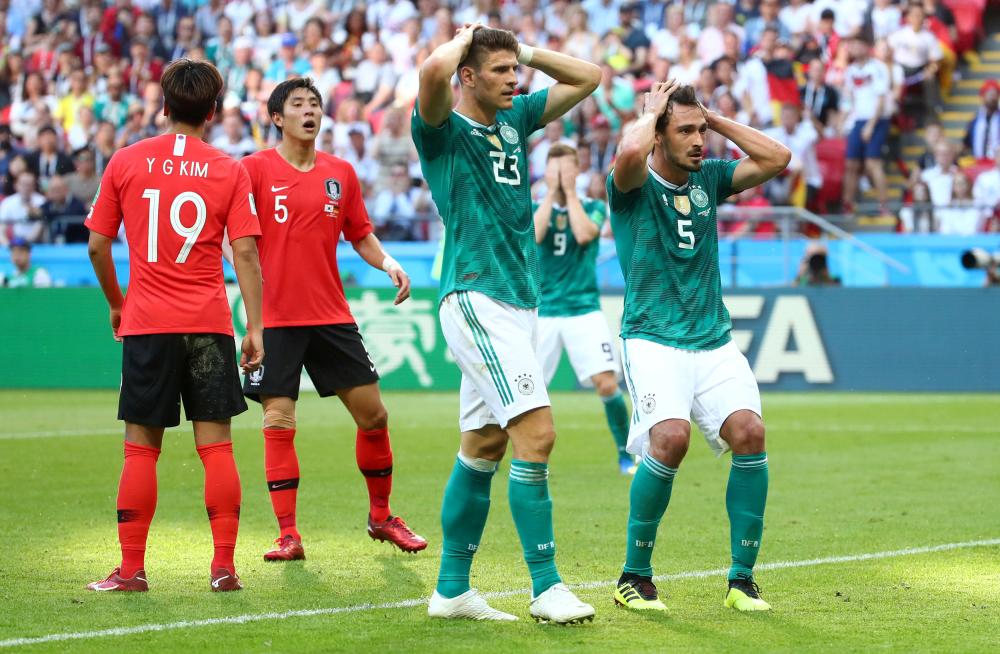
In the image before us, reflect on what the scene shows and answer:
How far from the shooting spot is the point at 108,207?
6.61m

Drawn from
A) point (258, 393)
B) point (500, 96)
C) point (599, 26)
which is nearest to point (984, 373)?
point (599, 26)

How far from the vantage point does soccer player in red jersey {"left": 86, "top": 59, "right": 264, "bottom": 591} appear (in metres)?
6.53

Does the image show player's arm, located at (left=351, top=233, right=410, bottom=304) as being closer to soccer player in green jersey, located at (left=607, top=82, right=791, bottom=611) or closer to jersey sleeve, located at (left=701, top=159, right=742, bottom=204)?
soccer player in green jersey, located at (left=607, top=82, right=791, bottom=611)

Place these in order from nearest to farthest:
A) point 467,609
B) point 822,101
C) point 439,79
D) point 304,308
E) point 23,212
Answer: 1. point 439,79
2. point 467,609
3. point 304,308
4. point 822,101
5. point 23,212

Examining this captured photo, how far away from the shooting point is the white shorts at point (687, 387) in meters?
6.27

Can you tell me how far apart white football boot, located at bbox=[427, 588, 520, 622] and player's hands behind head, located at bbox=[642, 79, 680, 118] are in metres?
2.19

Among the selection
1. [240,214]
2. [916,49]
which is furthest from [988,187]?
[240,214]

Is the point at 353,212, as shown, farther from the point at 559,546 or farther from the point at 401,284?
the point at 559,546

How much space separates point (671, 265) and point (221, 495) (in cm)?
230

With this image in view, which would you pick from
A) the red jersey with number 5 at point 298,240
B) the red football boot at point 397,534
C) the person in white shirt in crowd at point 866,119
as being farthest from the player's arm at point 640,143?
the person in white shirt in crowd at point 866,119

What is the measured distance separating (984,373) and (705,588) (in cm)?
1297

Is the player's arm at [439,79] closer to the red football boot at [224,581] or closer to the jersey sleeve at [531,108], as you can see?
the jersey sleeve at [531,108]

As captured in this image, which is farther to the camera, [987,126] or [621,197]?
[987,126]

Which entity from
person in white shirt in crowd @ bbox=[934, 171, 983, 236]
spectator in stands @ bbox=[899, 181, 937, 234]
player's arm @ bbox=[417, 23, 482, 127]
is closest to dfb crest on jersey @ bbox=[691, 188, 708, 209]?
player's arm @ bbox=[417, 23, 482, 127]
